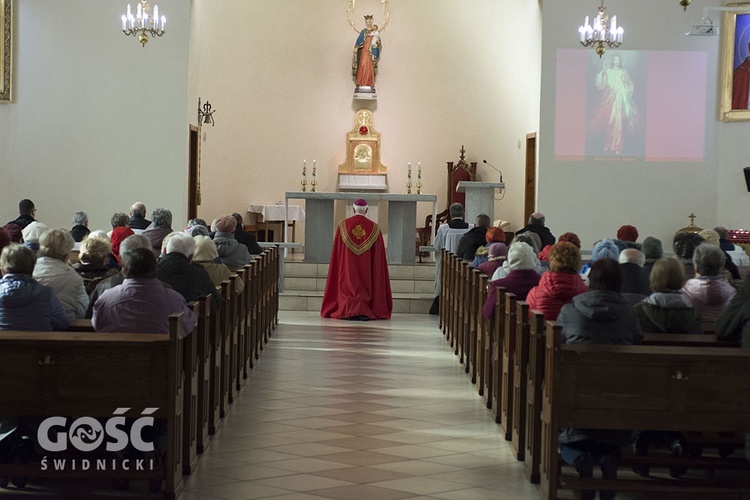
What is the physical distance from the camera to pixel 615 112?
48.6 ft

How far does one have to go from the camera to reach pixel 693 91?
48.5ft

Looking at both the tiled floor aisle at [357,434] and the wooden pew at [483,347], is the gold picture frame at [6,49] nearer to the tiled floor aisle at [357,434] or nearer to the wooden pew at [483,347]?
the tiled floor aisle at [357,434]

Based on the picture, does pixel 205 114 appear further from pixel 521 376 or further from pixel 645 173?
pixel 521 376

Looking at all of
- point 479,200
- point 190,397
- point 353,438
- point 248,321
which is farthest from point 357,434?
point 479,200

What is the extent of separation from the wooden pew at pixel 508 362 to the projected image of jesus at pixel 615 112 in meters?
9.27

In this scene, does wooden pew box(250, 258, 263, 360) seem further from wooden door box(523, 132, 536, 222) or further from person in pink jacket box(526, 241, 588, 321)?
wooden door box(523, 132, 536, 222)

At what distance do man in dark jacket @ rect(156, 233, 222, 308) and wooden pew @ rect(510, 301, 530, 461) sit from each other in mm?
1787

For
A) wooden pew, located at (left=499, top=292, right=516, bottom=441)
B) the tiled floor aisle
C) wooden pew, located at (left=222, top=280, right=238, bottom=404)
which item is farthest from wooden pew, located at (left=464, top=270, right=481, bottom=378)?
wooden pew, located at (left=222, top=280, right=238, bottom=404)

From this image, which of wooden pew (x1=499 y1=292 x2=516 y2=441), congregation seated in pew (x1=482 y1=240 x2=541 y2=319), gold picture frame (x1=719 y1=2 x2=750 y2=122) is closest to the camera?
wooden pew (x1=499 y1=292 x2=516 y2=441)

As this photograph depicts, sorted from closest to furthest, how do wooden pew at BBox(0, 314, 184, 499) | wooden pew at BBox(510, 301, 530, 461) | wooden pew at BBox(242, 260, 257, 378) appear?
1. wooden pew at BBox(0, 314, 184, 499)
2. wooden pew at BBox(510, 301, 530, 461)
3. wooden pew at BBox(242, 260, 257, 378)

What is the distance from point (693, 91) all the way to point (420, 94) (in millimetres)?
4864

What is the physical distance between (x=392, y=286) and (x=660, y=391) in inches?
347

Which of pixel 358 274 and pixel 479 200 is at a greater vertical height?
pixel 479 200

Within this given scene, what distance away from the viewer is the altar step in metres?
12.5
